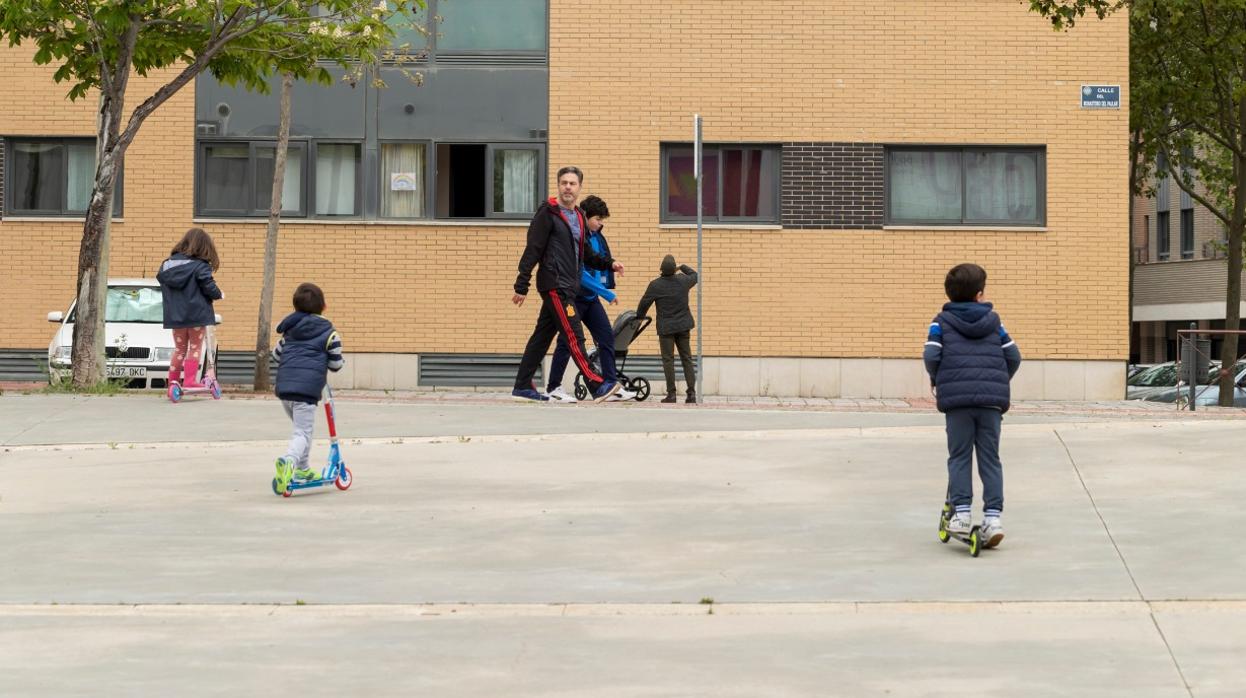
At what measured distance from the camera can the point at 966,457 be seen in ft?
31.1

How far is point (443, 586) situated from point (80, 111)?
1693cm

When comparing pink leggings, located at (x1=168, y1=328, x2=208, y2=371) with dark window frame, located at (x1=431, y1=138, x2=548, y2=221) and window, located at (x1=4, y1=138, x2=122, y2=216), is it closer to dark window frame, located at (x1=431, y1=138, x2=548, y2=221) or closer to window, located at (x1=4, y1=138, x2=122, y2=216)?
dark window frame, located at (x1=431, y1=138, x2=548, y2=221)

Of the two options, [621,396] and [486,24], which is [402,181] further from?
[621,396]

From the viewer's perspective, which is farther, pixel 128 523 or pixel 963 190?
pixel 963 190

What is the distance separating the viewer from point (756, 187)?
23.5 meters

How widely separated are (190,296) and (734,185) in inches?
357

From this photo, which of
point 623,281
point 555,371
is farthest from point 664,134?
point 555,371

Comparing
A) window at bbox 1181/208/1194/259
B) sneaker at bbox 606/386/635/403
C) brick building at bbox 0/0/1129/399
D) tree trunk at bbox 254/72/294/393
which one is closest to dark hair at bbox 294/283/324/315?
sneaker at bbox 606/386/635/403

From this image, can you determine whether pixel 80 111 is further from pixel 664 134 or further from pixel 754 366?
pixel 754 366

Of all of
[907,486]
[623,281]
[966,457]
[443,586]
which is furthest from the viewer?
[623,281]

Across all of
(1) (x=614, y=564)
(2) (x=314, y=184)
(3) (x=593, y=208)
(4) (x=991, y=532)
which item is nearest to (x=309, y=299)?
(1) (x=614, y=564)

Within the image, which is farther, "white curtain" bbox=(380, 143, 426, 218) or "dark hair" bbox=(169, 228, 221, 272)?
"white curtain" bbox=(380, 143, 426, 218)

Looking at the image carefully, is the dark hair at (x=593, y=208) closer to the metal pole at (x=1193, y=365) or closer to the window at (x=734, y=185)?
the window at (x=734, y=185)

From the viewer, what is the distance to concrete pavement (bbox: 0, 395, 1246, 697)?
6855mm
